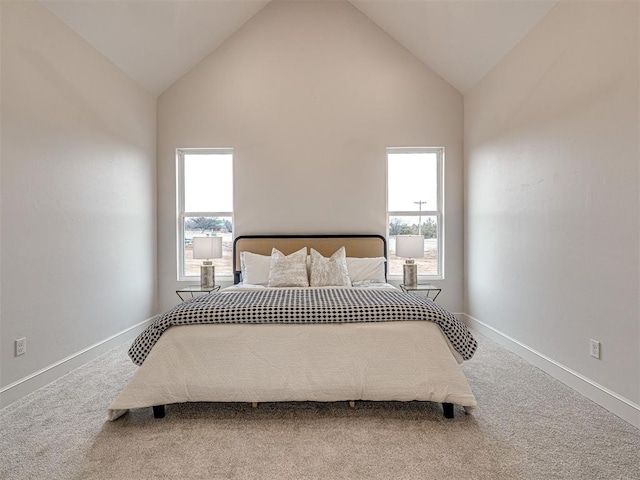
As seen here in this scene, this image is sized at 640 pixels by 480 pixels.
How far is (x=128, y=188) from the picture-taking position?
3.83 metres

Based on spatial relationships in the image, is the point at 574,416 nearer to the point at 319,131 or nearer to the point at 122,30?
the point at 319,131

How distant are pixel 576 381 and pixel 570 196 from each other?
4.27 ft

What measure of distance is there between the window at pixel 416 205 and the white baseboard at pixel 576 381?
1.19m

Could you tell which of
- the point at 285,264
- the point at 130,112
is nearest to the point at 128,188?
the point at 130,112

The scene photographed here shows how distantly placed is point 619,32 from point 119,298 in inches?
177

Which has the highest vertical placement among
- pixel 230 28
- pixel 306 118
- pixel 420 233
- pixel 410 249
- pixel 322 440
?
pixel 230 28

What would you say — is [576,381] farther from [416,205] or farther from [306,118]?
[306,118]

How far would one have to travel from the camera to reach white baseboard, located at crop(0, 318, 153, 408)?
7.79 feet

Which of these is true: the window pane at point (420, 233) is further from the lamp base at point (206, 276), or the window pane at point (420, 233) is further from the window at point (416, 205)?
the lamp base at point (206, 276)

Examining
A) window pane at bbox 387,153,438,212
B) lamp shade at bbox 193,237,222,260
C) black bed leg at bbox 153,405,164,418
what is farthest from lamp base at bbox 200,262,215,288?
window pane at bbox 387,153,438,212

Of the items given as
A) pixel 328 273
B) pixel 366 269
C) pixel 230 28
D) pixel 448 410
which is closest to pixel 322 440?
pixel 448 410

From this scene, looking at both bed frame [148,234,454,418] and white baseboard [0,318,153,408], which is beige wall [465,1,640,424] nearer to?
bed frame [148,234,454,418]

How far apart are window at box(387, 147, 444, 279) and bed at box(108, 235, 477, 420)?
2.28 meters

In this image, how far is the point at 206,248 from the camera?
4016mm
